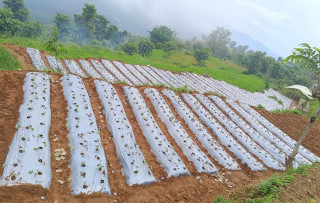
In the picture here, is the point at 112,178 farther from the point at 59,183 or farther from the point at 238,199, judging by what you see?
the point at 238,199

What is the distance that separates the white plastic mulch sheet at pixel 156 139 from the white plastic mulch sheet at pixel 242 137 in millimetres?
4833

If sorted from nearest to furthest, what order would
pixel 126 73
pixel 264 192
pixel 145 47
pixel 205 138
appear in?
pixel 264 192, pixel 205 138, pixel 126 73, pixel 145 47

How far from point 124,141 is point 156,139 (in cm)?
141

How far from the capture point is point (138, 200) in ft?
17.7

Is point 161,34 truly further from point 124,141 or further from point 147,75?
point 124,141

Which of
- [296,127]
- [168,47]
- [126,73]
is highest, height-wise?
[168,47]

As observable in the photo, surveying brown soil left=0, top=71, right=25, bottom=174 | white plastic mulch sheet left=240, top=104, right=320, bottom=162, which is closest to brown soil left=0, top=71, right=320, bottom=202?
brown soil left=0, top=71, right=25, bottom=174

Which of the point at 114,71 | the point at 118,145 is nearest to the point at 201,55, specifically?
the point at 114,71

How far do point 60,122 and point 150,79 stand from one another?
15.7 metres

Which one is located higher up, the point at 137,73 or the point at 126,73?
the point at 137,73

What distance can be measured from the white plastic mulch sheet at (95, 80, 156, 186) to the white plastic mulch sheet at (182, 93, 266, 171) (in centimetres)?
490

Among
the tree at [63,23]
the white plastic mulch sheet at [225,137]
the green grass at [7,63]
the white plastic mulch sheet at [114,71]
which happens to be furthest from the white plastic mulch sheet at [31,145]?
the tree at [63,23]

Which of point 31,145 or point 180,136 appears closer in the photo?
point 31,145

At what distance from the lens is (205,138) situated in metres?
9.39
